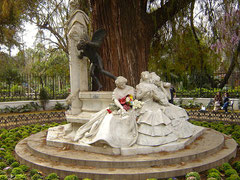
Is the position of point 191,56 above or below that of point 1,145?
above

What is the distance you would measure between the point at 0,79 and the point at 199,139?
723 inches

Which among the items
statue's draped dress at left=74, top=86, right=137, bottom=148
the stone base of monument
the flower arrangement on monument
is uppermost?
the flower arrangement on monument

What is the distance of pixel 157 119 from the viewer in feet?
16.7

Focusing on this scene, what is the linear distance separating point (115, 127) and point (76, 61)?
2546 mm

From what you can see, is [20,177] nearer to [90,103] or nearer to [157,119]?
[90,103]

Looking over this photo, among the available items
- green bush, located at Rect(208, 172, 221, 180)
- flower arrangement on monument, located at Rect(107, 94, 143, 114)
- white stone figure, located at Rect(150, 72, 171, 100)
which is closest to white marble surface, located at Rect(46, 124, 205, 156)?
flower arrangement on monument, located at Rect(107, 94, 143, 114)

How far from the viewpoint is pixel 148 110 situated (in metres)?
5.27

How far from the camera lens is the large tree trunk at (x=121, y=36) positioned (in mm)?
6852

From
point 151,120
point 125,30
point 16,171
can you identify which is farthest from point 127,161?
point 125,30

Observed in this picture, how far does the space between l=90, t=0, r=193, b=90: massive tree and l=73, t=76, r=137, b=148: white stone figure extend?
1.75m

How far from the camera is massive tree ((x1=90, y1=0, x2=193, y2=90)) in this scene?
22.5ft

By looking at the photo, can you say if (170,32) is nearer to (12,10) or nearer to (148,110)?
(148,110)

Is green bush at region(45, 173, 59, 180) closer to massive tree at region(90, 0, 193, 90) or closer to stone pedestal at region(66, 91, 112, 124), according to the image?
stone pedestal at region(66, 91, 112, 124)

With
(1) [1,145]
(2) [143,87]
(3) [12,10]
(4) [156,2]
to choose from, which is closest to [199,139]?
(2) [143,87]
